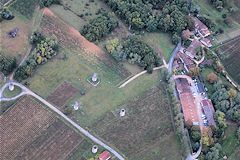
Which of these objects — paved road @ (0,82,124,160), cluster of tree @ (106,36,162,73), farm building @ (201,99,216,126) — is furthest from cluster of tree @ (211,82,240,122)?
paved road @ (0,82,124,160)

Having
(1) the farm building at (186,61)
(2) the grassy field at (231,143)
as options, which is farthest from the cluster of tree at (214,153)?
(1) the farm building at (186,61)

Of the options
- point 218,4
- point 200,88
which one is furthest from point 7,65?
point 218,4

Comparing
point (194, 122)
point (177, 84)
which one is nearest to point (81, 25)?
point (177, 84)

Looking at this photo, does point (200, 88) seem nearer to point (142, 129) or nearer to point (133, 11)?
point (142, 129)

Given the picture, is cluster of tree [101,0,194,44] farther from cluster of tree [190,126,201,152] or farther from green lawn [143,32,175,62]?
cluster of tree [190,126,201,152]

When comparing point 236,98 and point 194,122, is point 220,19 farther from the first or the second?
point 194,122
